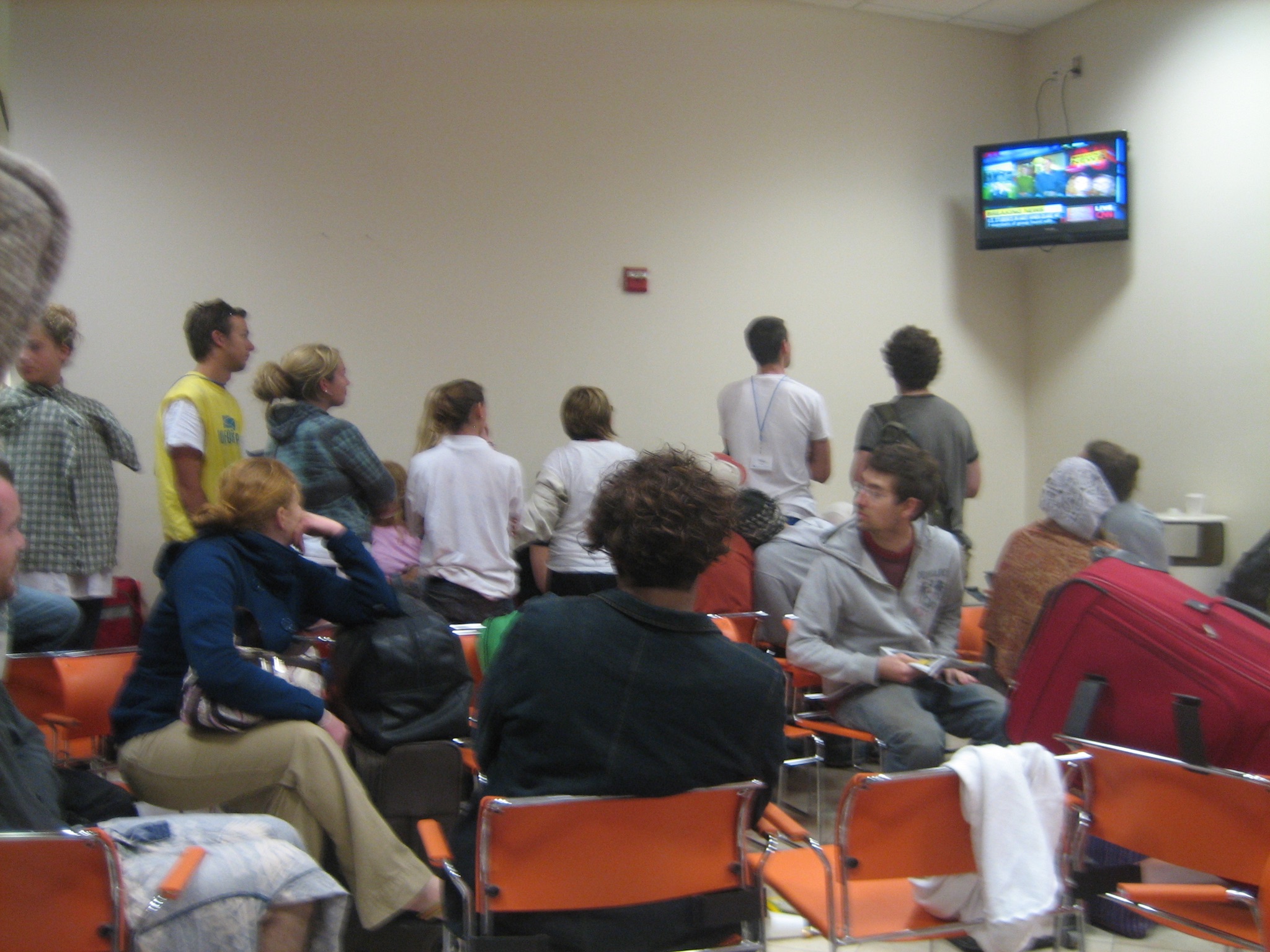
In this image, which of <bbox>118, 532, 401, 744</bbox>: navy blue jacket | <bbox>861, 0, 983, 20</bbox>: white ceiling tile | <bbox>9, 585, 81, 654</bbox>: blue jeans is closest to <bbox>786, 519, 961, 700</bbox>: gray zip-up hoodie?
<bbox>118, 532, 401, 744</bbox>: navy blue jacket

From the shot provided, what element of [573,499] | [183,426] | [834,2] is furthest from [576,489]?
[834,2]

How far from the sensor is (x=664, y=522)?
5.64ft

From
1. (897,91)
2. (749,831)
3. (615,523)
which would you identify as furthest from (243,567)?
(897,91)

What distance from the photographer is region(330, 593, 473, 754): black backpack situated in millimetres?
2475

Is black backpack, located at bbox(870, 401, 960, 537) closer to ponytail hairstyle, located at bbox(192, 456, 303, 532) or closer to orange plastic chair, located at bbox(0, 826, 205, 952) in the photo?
ponytail hairstyle, located at bbox(192, 456, 303, 532)

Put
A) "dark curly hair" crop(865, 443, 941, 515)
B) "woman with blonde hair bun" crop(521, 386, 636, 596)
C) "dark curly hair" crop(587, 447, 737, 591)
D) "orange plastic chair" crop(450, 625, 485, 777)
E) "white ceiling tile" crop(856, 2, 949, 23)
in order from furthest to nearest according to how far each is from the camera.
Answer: "white ceiling tile" crop(856, 2, 949, 23)
"woman with blonde hair bun" crop(521, 386, 636, 596)
"dark curly hair" crop(865, 443, 941, 515)
"orange plastic chair" crop(450, 625, 485, 777)
"dark curly hair" crop(587, 447, 737, 591)

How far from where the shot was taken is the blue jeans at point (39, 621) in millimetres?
2799

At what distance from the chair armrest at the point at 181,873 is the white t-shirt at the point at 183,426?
7.04 feet

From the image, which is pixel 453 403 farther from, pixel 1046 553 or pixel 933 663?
pixel 1046 553

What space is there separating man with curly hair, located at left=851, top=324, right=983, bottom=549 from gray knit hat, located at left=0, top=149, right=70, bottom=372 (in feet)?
12.7

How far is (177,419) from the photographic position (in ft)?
11.6

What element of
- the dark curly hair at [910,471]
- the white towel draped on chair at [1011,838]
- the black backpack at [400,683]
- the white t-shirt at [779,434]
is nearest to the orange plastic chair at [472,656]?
the black backpack at [400,683]

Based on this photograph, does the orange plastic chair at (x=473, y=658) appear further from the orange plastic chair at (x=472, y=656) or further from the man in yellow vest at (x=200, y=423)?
the man in yellow vest at (x=200, y=423)

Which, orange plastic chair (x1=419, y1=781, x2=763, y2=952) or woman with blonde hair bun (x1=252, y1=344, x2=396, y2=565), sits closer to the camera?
orange plastic chair (x1=419, y1=781, x2=763, y2=952)
